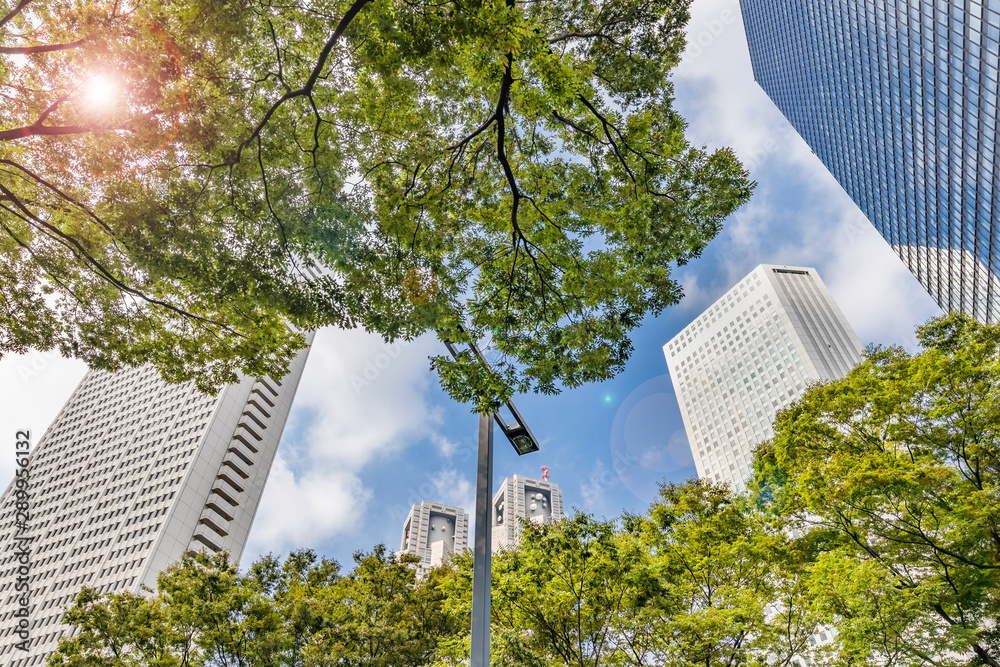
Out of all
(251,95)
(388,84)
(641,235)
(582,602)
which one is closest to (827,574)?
(582,602)

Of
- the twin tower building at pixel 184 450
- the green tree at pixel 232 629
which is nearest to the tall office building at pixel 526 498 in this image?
the twin tower building at pixel 184 450

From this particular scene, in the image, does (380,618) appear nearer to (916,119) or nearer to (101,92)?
(101,92)

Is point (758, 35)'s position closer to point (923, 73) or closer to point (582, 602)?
point (923, 73)

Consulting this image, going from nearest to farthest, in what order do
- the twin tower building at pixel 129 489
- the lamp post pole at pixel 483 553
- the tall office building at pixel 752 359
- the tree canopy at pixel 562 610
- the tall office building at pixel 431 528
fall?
the lamp post pole at pixel 483 553 < the tree canopy at pixel 562 610 < the twin tower building at pixel 129 489 < the tall office building at pixel 752 359 < the tall office building at pixel 431 528

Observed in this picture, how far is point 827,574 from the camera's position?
29.3 ft

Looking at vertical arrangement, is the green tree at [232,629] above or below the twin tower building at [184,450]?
below

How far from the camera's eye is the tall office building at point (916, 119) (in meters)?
46.1

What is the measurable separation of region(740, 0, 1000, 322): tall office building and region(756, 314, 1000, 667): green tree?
54236 millimetres

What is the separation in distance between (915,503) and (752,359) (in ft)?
290

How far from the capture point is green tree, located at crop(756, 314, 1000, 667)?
8.23 metres

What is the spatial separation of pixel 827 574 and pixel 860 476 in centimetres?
192

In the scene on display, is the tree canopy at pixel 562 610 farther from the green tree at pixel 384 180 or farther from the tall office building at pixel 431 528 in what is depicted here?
the tall office building at pixel 431 528

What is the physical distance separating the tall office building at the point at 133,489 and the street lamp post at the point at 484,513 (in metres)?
49.4

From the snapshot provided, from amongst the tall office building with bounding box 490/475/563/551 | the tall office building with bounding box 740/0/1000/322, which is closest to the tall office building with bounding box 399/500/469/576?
the tall office building with bounding box 490/475/563/551
